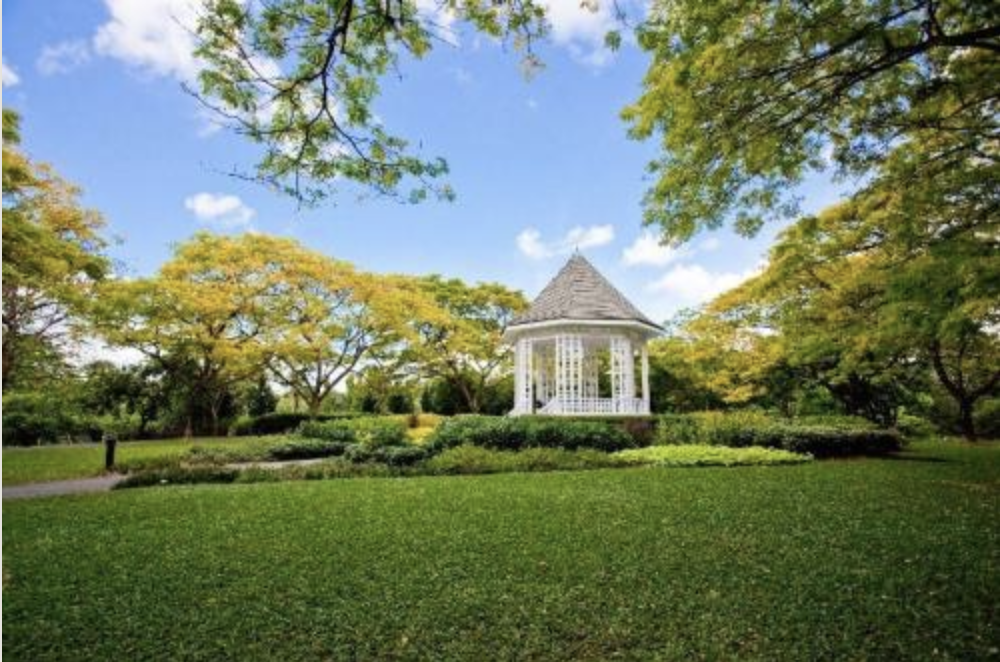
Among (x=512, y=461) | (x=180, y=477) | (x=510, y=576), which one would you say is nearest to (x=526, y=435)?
(x=512, y=461)

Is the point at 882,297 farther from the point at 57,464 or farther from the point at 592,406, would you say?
the point at 57,464

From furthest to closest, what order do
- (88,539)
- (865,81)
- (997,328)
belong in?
1. (997,328)
2. (865,81)
3. (88,539)

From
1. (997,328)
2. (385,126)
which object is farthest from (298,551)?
(997,328)

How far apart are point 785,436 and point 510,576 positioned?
11.4m

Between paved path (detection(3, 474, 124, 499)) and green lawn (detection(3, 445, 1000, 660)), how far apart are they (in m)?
1.19

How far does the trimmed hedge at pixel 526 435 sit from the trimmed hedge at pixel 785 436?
142cm

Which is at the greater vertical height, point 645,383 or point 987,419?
point 645,383

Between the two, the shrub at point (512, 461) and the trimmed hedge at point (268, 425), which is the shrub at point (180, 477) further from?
the trimmed hedge at point (268, 425)

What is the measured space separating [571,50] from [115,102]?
586cm

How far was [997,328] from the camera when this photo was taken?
19266 mm

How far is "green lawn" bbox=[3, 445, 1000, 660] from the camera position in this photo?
4152 millimetres

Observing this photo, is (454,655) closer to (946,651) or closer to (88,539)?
(946,651)

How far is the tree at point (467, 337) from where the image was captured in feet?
103

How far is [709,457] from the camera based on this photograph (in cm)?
1333
